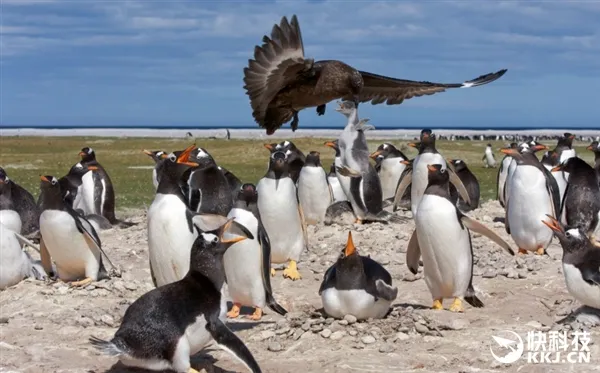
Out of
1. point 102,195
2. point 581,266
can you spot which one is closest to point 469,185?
point 102,195

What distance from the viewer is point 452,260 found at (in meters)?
8.12

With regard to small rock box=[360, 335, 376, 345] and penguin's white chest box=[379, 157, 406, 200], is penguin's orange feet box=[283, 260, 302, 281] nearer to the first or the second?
small rock box=[360, 335, 376, 345]

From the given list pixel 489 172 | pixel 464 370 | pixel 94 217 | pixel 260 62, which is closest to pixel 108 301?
pixel 260 62

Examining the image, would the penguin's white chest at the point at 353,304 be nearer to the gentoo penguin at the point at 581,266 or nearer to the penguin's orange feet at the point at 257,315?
the penguin's orange feet at the point at 257,315

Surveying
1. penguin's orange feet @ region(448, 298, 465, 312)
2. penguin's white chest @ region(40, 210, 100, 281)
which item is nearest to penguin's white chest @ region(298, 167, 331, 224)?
penguin's white chest @ region(40, 210, 100, 281)

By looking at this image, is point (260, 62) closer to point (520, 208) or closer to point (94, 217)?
point (520, 208)

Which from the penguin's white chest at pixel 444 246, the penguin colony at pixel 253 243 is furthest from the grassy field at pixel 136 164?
the penguin's white chest at pixel 444 246

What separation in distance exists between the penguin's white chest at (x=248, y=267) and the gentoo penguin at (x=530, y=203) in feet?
13.5

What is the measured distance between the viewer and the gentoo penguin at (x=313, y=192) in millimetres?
13984

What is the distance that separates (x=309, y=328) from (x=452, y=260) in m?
1.67

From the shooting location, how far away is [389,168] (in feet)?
56.1

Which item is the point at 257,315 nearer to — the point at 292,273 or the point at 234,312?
the point at 234,312

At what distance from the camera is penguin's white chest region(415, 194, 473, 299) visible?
26.5ft

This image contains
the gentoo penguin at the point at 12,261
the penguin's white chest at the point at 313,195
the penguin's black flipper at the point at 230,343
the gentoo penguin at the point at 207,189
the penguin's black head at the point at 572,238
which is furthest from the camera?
the penguin's white chest at the point at 313,195
